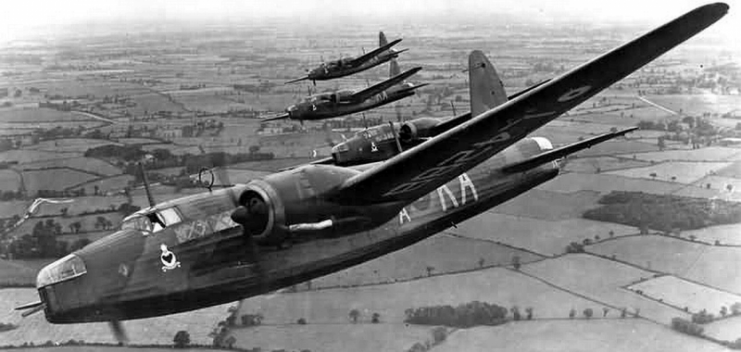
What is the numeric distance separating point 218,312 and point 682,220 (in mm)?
26407


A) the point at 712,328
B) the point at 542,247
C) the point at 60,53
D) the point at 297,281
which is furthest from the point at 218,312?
the point at 60,53

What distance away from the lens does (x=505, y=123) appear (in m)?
8.78

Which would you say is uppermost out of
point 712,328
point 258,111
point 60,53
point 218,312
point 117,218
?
point 60,53

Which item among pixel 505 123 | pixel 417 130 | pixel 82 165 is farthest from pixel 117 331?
pixel 82 165

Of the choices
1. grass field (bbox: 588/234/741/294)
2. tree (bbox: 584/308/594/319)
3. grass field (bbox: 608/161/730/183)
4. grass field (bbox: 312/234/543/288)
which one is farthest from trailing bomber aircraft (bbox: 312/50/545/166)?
grass field (bbox: 608/161/730/183)

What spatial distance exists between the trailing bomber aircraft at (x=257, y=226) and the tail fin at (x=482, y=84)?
860cm

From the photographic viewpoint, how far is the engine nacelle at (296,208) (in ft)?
31.7

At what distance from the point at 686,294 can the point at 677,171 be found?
14551 mm

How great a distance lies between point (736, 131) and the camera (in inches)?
1689

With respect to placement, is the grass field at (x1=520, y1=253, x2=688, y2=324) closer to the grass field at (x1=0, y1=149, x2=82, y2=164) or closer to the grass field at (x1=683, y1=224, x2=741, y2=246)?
the grass field at (x1=683, y1=224, x2=741, y2=246)

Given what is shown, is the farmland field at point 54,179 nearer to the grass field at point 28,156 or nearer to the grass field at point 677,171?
the grass field at point 28,156

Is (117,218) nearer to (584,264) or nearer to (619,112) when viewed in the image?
(584,264)

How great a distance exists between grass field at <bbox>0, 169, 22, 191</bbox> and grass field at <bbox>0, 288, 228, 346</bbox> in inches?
540

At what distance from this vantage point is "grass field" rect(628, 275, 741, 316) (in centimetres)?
2550
